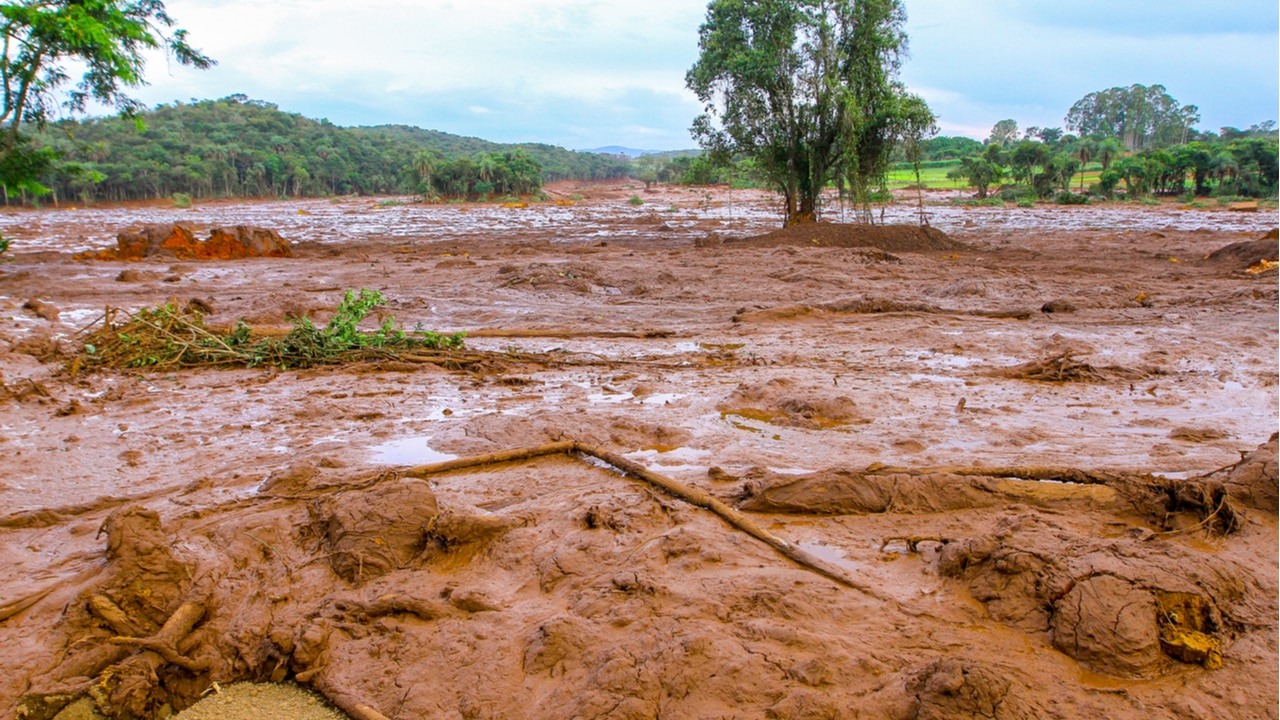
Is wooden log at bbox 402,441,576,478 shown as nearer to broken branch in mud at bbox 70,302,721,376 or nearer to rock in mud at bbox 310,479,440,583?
rock in mud at bbox 310,479,440,583

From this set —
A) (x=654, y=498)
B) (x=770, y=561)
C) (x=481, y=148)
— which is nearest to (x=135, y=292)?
(x=654, y=498)

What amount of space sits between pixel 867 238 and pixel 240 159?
7824cm

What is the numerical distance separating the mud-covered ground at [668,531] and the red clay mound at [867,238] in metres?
9.28

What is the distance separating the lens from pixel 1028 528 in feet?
11.2

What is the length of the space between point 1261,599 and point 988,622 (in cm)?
110

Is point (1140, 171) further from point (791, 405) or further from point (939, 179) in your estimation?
point (791, 405)

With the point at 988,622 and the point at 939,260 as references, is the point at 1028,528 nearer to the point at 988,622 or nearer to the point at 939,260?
the point at 988,622

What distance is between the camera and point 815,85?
19703 mm

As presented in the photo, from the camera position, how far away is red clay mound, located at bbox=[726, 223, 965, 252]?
17.7 metres

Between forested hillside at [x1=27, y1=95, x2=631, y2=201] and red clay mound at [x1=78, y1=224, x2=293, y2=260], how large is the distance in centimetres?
3365

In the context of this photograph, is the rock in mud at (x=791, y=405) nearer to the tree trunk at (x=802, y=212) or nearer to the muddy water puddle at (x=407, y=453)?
the muddy water puddle at (x=407, y=453)

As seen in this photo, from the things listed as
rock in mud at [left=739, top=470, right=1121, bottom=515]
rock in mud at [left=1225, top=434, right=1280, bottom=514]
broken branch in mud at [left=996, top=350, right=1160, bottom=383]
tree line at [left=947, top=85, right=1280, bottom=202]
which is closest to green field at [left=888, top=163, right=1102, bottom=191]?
tree line at [left=947, top=85, right=1280, bottom=202]

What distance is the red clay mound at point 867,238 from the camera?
58.0 ft

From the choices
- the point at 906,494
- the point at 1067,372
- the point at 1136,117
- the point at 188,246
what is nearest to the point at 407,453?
the point at 906,494
